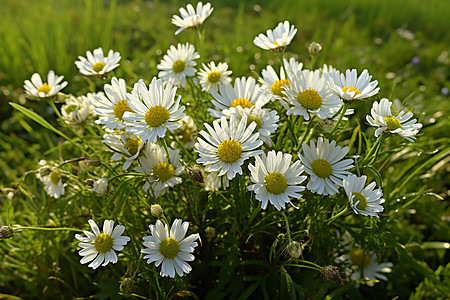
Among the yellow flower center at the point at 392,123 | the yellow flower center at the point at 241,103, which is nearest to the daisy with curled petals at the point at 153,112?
the yellow flower center at the point at 241,103

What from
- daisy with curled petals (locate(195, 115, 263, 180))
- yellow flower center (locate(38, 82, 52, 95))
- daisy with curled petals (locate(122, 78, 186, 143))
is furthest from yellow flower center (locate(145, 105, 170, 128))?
yellow flower center (locate(38, 82, 52, 95))

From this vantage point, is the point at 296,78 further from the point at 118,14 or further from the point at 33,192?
the point at 118,14

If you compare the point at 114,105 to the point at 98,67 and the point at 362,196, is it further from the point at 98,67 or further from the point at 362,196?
the point at 362,196

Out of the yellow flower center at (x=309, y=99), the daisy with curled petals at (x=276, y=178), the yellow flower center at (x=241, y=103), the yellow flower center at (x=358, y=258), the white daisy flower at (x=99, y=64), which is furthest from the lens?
the yellow flower center at (x=358, y=258)

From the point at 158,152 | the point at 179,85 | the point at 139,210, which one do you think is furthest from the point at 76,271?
the point at 179,85

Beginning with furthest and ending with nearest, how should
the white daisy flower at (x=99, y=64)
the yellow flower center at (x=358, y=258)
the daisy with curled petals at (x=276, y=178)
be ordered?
the yellow flower center at (x=358, y=258)
the white daisy flower at (x=99, y=64)
the daisy with curled petals at (x=276, y=178)

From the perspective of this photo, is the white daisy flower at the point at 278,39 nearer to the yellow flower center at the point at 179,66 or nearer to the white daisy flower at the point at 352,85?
the white daisy flower at the point at 352,85

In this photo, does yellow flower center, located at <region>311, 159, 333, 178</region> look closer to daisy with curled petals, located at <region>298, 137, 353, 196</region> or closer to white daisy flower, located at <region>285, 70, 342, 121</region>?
daisy with curled petals, located at <region>298, 137, 353, 196</region>
